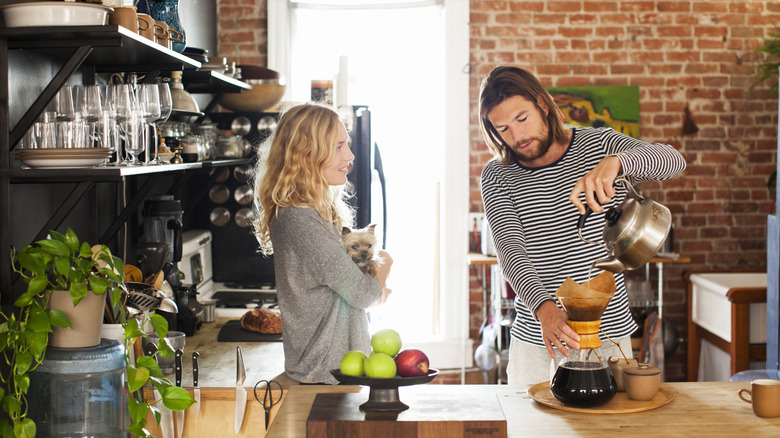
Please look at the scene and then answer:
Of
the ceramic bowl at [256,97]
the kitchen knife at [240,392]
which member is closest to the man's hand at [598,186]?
the kitchen knife at [240,392]

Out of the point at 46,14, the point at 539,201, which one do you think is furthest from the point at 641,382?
the point at 46,14

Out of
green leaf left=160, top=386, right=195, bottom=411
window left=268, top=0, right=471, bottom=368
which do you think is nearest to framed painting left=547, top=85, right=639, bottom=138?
window left=268, top=0, right=471, bottom=368

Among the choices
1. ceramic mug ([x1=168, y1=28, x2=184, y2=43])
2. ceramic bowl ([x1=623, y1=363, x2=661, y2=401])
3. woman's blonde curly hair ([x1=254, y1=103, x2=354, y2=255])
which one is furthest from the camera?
ceramic mug ([x1=168, y1=28, x2=184, y2=43])

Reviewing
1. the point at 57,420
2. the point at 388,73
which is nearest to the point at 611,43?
the point at 388,73

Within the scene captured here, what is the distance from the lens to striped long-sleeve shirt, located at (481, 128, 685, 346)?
211cm

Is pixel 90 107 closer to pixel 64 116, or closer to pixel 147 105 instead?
pixel 64 116

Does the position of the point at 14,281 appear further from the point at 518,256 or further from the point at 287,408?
the point at 518,256

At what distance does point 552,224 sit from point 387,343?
2.64ft

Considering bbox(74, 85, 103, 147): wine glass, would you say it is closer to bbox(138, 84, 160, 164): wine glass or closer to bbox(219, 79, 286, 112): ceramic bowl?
bbox(138, 84, 160, 164): wine glass

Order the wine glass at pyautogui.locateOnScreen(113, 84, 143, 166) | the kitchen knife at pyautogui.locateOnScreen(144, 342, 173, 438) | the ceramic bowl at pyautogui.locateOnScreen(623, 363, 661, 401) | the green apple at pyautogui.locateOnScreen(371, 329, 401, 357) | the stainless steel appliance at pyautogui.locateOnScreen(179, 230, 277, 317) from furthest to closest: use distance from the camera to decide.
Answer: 1. the stainless steel appliance at pyautogui.locateOnScreen(179, 230, 277, 317)
2. the kitchen knife at pyautogui.locateOnScreen(144, 342, 173, 438)
3. the wine glass at pyautogui.locateOnScreen(113, 84, 143, 166)
4. the ceramic bowl at pyautogui.locateOnScreen(623, 363, 661, 401)
5. the green apple at pyautogui.locateOnScreen(371, 329, 401, 357)

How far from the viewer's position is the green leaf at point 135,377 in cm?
157

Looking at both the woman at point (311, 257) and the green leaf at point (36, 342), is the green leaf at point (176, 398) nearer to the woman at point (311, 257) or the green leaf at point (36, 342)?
the green leaf at point (36, 342)

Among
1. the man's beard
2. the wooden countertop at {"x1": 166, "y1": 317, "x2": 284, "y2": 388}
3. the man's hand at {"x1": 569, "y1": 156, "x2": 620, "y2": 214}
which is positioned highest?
the man's beard

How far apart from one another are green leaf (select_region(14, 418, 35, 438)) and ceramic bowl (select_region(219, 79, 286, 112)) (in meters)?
2.31
